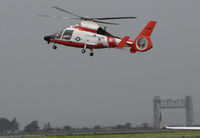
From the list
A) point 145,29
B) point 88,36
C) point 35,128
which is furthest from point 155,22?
point 35,128

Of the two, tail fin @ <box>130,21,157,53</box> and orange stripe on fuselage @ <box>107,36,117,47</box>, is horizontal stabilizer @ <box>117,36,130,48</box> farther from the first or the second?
tail fin @ <box>130,21,157,53</box>

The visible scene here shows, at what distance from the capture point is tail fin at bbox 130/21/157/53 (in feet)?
209

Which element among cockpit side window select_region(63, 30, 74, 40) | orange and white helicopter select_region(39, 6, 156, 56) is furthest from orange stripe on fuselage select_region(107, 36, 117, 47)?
cockpit side window select_region(63, 30, 74, 40)

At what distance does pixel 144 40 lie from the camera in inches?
2552

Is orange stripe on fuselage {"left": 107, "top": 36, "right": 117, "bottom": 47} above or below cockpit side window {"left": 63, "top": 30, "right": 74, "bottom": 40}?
below

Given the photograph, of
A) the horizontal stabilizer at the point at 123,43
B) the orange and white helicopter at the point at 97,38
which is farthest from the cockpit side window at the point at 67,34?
the horizontal stabilizer at the point at 123,43

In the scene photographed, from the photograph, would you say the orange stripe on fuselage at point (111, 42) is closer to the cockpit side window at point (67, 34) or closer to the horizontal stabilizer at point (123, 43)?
the horizontal stabilizer at point (123, 43)

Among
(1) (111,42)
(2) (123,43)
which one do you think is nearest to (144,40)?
(2) (123,43)

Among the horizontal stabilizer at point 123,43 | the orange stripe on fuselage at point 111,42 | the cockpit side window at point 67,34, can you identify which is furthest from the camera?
the cockpit side window at point 67,34

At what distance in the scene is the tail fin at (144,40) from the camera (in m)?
63.7

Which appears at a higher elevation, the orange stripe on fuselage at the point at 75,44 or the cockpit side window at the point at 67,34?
the cockpit side window at the point at 67,34

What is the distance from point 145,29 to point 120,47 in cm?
553

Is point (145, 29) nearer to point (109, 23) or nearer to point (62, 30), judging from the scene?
point (109, 23)

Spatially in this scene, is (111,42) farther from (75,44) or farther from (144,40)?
(75,44)
